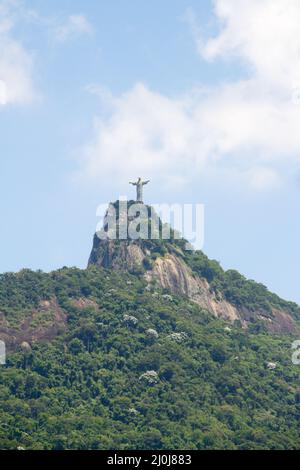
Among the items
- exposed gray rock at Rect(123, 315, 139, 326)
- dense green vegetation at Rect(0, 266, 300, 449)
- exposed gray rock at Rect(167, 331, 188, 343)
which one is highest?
exposed gray rock at Rect(123, 315, 139, 326)

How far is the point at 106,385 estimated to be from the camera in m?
174

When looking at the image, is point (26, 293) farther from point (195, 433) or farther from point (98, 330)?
point (195, 433)

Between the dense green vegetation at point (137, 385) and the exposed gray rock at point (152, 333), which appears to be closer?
the dense green vegetation at point (137, 385)

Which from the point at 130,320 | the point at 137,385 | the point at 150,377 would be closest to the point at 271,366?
the point at 130,320

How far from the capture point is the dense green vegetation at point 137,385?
157 meters

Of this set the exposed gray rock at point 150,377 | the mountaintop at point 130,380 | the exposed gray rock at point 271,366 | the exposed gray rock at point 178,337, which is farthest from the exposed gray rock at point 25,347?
the exposed gray rock at point 271,366

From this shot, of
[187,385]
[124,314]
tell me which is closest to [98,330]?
[124,314]

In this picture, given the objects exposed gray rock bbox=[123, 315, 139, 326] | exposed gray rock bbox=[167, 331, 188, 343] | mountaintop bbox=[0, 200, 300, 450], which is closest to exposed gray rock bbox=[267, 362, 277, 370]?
mountaintop bbox=[0, 200, 300, 450]

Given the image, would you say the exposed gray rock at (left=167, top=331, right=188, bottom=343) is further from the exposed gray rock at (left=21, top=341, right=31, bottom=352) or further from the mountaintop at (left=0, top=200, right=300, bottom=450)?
the exposed gray rock at (left=21, top=341, right=31, bottom=352)

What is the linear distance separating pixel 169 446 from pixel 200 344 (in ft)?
119

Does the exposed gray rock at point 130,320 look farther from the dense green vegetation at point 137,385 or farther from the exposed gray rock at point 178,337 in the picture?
the exposed gray rock at point 178,337

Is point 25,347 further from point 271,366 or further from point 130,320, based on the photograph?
point 271,366

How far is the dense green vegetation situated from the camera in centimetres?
15675
